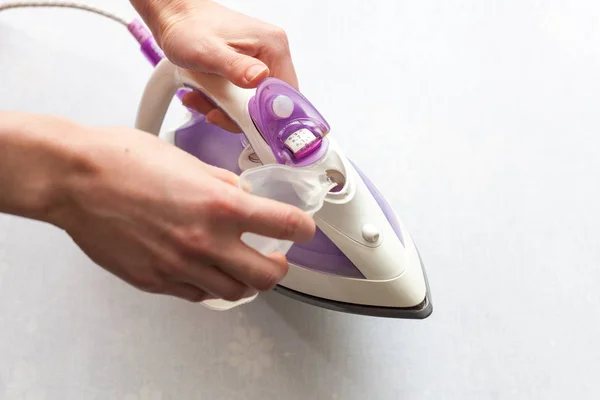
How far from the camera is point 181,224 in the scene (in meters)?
0.46

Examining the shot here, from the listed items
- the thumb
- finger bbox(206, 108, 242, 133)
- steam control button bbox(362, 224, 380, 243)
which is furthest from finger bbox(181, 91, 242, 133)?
steam control button bbox(362, 224, 380, 243)

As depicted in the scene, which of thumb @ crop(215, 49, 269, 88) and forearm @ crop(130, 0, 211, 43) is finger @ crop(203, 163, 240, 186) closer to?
thumb @ crop(215, 49, 269, 88)

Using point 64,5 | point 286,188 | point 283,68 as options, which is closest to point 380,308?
point 286,188

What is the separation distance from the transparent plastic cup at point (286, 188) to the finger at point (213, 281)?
70mm

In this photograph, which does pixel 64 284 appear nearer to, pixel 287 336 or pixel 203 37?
pixel 287 336

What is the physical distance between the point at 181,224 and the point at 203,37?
0.96 ft

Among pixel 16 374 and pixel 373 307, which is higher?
pixel 373 307

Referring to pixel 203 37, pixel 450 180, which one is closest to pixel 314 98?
pixel 450 180

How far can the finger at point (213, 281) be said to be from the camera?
478 mm

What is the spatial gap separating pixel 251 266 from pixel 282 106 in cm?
22

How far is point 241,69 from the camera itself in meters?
0.62

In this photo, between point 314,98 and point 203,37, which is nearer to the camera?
point 203,37

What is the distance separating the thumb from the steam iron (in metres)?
0.01

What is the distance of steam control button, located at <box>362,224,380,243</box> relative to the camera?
0.66 m
